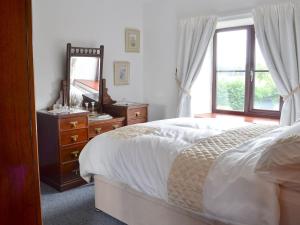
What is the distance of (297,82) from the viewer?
3.21 m

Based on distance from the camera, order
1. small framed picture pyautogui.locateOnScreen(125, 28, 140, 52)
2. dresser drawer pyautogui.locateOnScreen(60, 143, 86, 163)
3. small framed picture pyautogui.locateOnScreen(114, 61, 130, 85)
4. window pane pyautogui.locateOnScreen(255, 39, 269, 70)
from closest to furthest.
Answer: dresser drawer pyautogui.locateOnScreen(60, 143, 86, 163), window pane pyautogui.locateOnScreen(255, 39, 269, 70), small framed picture pyautogui.locateOnScreen(114, 61, 130, 85), small framed picture pyautogui.locateOnScreen(125, 28, 140, 52)

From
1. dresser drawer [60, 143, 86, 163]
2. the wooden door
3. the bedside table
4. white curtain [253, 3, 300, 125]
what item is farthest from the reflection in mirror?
the wooden door

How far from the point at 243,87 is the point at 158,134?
2.17 meters

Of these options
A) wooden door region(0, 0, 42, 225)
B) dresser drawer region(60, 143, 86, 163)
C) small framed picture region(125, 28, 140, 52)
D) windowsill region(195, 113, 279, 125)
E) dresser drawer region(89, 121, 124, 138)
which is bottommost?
dresser drawer region(60, 143, 86, 163)

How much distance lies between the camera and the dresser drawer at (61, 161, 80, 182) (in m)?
3.31

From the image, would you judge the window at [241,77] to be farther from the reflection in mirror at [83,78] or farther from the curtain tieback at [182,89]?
the reflection in mirror at [83,78]

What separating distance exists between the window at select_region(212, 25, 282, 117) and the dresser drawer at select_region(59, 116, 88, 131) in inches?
79.8

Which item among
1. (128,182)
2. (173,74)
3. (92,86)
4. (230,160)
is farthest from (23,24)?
(173,74)

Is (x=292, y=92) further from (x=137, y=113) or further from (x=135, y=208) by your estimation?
(x=135, y=208)

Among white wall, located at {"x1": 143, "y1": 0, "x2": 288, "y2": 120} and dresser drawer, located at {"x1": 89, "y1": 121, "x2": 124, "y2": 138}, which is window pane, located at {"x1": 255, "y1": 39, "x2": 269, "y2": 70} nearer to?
white wall, located at {"x1": 143, "y1": 0, "x2": 288, "y2": 120}

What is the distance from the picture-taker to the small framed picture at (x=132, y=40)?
177 inches

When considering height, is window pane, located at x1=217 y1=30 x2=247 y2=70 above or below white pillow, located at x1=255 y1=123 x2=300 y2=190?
above

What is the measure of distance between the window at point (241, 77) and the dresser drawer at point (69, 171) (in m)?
2.22

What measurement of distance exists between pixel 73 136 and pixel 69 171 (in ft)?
1.32
